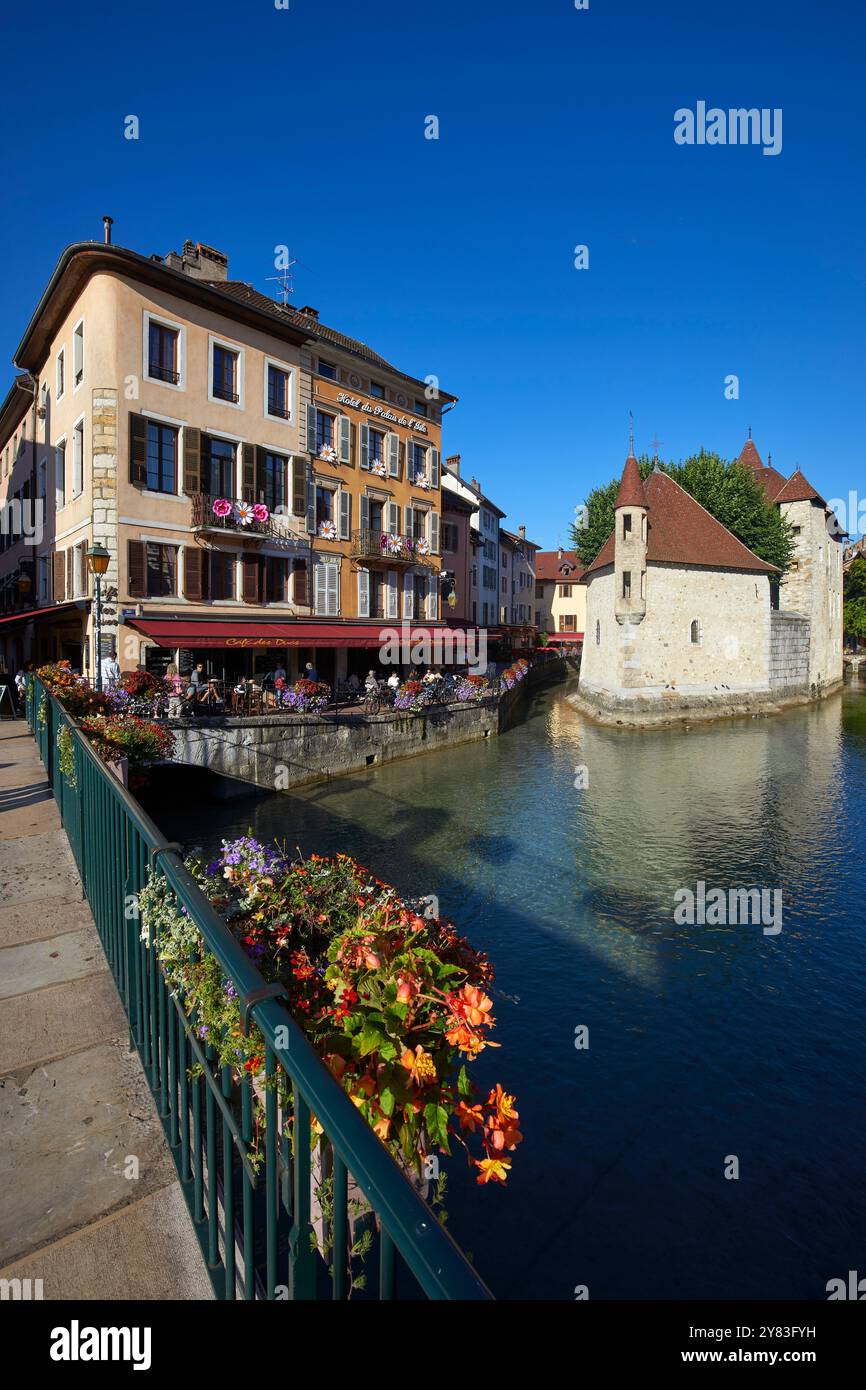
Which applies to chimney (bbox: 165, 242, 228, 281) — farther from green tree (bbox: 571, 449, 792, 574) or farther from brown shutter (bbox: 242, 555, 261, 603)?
green tree (bbox: 571, 449, 792, 574)

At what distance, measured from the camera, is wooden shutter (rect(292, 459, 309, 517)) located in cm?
2508

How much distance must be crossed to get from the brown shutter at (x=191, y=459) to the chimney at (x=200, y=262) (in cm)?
746

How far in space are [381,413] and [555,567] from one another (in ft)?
182

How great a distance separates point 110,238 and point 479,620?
3126 centimetres

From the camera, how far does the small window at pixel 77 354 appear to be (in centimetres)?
2124

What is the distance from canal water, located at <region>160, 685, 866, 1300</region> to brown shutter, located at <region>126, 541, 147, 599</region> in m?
6.79

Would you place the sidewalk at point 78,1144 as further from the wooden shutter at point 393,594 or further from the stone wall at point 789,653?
the stone wall at point 789,653

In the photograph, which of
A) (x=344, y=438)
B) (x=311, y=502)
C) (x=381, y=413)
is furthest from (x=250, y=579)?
(x=381, y=413)

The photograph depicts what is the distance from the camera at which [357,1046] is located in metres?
2.76

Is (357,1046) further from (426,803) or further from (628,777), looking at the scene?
(628,777)

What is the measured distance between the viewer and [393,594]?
3028 cm

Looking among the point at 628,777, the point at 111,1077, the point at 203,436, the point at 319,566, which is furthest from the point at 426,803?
the point at 111,1077

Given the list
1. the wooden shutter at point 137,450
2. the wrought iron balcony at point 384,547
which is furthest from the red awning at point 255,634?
the wooden shutter at point 137,450

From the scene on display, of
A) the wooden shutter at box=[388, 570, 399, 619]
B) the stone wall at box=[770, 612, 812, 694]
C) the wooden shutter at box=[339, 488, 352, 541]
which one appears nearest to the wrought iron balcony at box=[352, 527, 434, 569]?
the wooden shutter at box=[339, 488, 352, 541]
